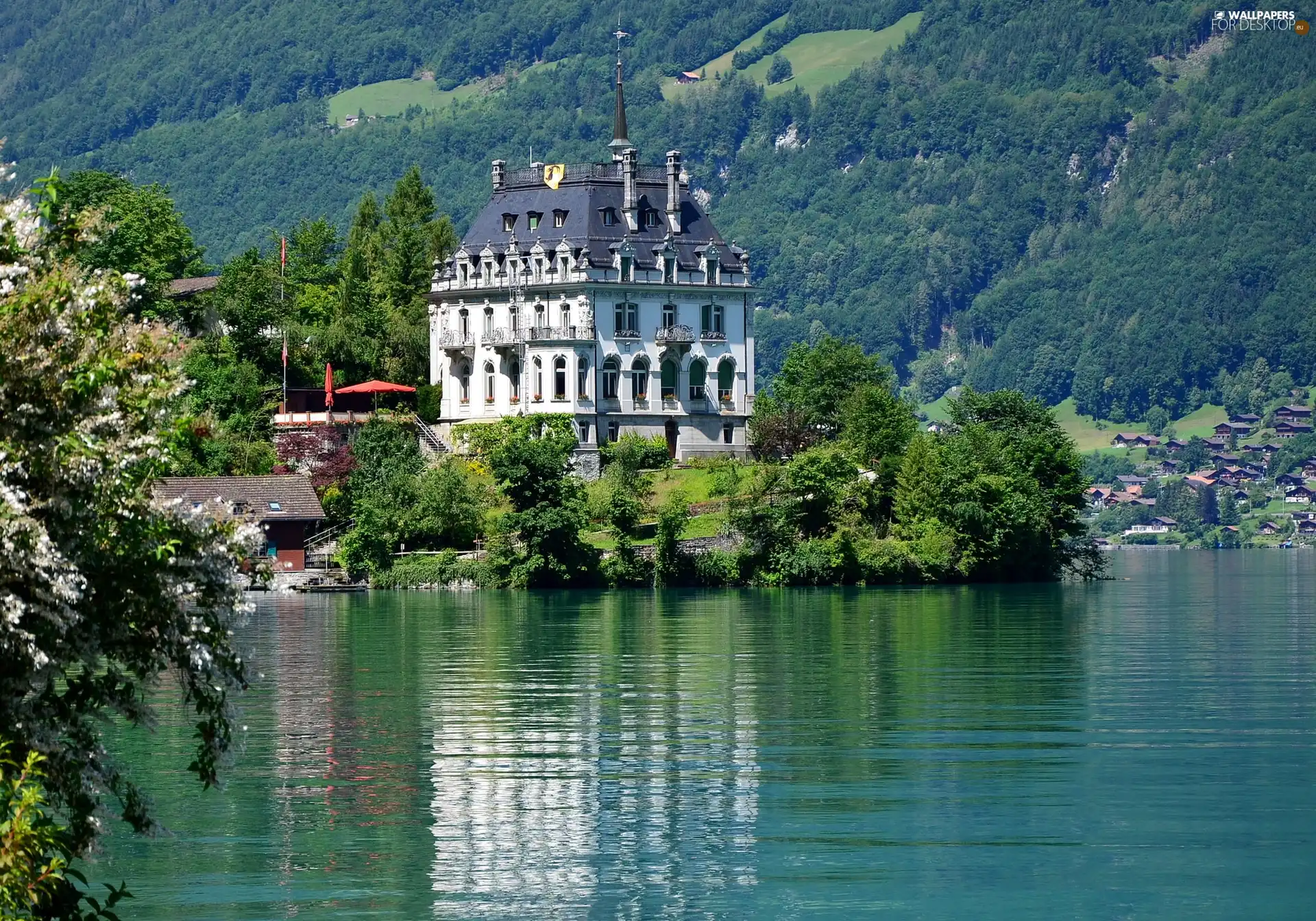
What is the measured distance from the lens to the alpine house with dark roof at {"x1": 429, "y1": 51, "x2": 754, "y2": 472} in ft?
401

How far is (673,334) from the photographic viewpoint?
124 m

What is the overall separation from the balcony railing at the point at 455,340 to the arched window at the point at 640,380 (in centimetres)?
867

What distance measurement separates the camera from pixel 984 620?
78.6m

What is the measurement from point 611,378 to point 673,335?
12.8 feet

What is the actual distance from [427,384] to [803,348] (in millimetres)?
24605

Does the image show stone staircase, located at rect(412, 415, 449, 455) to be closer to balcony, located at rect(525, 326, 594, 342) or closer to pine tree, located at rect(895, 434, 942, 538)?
balcony, located at rect(525, 326, 594, 342)

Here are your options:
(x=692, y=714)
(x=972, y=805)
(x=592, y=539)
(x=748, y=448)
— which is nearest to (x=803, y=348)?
(x=748, y=448)

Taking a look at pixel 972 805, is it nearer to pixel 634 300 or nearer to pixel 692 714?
pixel 692 714

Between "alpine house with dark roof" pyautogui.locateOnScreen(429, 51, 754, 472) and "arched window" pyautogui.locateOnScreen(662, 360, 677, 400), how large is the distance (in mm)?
78

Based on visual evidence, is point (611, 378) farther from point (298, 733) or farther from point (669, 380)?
point (298, 733)

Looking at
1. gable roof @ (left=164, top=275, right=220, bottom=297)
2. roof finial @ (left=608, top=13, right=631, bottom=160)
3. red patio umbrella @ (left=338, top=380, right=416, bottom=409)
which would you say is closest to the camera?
red patio umbrella @ (left=338, top=380, right=416, bottom=409)

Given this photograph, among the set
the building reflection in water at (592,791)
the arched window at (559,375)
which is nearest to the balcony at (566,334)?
the arched window at (559,375)

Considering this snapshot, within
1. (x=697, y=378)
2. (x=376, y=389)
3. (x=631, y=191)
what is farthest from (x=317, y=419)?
(x=631, y=191)

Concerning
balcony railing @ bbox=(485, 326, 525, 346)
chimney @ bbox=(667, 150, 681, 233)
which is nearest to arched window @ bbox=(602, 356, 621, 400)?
balcony railing @ bbox=(485, 326, 525, 346)
